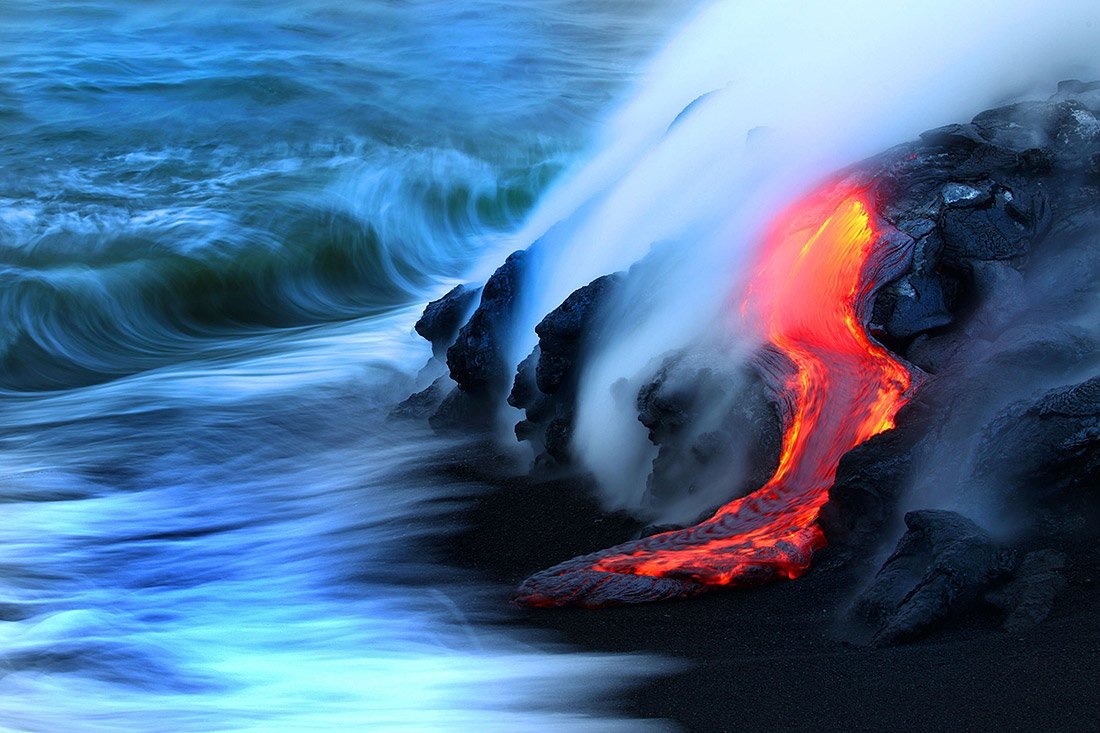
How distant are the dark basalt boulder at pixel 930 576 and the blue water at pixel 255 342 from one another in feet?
2.49

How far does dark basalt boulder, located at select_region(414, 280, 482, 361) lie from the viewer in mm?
6996

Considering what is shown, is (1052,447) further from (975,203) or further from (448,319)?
(448,319)

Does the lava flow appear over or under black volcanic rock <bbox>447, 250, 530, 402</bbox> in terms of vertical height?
under

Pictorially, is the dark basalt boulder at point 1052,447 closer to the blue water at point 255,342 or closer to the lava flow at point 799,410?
the lava flow at point 799,410

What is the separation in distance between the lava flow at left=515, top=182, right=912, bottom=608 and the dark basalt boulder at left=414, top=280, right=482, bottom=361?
221cm

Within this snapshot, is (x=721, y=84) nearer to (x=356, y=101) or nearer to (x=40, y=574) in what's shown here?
(x=40, y=574)

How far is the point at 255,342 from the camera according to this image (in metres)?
9.30

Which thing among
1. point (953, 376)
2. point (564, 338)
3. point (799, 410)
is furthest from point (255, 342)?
point (953, 376)

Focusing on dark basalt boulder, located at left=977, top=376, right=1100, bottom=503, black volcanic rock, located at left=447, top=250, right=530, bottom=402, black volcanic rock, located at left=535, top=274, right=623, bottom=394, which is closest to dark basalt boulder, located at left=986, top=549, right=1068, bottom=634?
dark basalt boulder, located at left=977, top=376, right=1100, bottom=503

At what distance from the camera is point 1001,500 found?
3863 millimetres

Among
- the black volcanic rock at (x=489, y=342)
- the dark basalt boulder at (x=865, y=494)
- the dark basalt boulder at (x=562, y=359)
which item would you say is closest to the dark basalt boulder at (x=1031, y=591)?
the dark basalt boulder at (x=865, y=494)

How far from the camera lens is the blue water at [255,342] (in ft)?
12.2

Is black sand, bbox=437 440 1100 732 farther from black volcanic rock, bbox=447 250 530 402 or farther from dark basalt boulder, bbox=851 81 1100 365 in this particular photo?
black volcanic rock, bbox=447 250 530 402

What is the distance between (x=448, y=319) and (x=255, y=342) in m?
2.86
